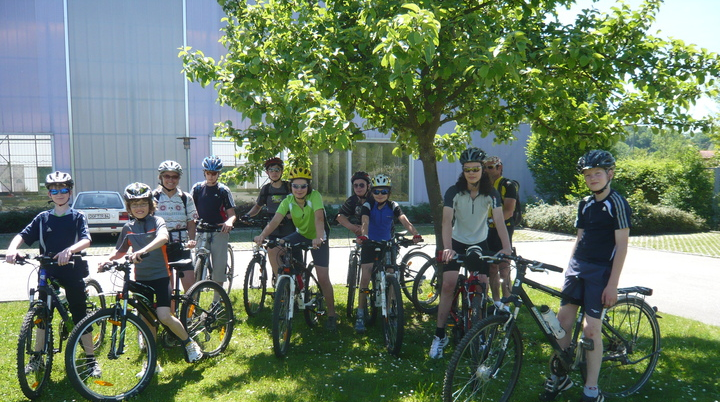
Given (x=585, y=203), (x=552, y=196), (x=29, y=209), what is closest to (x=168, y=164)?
(x=585, y=203)

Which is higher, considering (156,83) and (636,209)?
(156,83)

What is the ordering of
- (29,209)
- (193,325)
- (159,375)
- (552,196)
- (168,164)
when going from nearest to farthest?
(159,375), (193,325), (168,164), (29,209), (552,196)

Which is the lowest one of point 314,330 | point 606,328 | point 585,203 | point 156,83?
point 314,330

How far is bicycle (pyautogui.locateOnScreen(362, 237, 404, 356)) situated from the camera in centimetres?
505

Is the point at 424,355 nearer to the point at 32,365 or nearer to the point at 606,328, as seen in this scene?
the point at 606,328

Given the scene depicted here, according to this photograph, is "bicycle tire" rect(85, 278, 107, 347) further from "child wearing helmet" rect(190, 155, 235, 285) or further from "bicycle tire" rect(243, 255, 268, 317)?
"bicycle tire" rect(243, 255, 268, 317)

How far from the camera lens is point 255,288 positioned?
21.8 feet

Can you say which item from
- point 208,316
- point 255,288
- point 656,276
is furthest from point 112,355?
point 656,276

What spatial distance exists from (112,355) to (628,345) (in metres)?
4.08

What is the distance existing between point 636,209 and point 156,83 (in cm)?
1624

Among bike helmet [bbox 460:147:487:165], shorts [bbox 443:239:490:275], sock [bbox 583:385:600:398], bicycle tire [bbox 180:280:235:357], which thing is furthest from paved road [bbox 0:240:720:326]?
bike helmet [bbox 460:147:487:165]

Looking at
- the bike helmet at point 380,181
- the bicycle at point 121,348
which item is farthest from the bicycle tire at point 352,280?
the bicycle at point 121,348

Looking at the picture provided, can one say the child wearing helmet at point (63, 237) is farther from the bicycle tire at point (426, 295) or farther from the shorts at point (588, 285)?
the bicycle tire at point (426, 295)

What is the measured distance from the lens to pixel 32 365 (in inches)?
161
